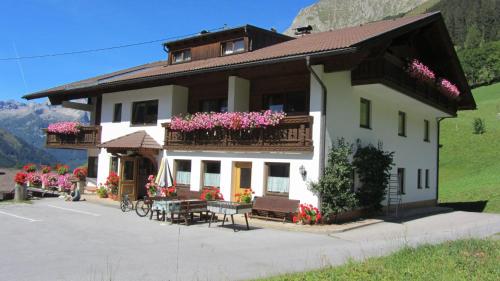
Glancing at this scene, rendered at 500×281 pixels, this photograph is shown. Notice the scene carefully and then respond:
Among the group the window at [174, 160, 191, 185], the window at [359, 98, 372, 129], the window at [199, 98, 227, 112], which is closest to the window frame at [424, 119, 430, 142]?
the window at [359, 98, 372, 129]

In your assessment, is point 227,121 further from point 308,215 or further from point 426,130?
point 426,130

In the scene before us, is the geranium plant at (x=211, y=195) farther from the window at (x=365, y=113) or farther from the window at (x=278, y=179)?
the window at (x=365, y=113)

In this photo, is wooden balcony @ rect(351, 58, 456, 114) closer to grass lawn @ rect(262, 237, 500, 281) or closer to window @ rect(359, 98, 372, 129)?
window @ rect(359, 98, 372, 129)

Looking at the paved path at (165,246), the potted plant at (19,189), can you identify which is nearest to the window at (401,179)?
the paved path at (165,246)

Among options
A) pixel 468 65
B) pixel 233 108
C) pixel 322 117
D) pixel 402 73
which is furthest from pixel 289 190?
pixel 468 65

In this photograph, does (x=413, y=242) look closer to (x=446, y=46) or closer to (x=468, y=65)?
(x=446, y=46)

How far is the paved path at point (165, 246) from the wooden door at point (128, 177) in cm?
375

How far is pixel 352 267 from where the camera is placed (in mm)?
8008

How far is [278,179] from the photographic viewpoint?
16969mm

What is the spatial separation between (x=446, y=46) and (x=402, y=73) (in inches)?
193

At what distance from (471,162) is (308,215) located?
2995 centimetres

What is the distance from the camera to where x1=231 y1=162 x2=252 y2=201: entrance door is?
59.9 feet

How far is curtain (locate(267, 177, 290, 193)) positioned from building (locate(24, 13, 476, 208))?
0.03m

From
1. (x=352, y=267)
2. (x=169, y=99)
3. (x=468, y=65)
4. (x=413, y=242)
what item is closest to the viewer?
(x=352, y=267)
